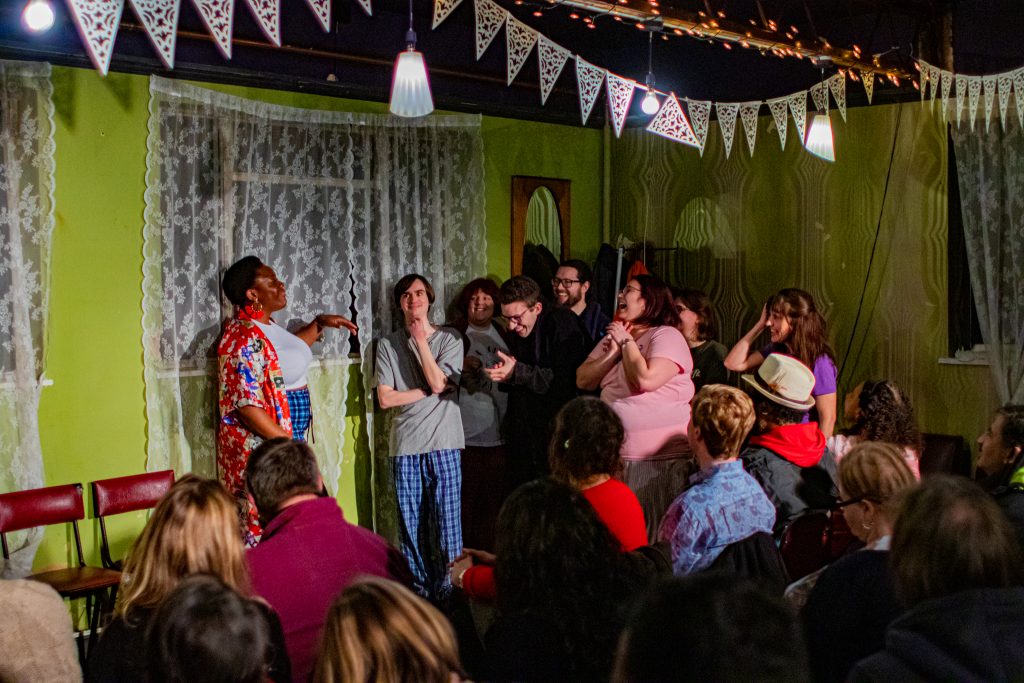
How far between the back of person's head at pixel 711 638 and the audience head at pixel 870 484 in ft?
4.90

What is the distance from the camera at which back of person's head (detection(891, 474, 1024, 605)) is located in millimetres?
1899

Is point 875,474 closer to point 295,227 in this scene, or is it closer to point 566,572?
point 566,572

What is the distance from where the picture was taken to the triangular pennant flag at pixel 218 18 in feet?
10.6

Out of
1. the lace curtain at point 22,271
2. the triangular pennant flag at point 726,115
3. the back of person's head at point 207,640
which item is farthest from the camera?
the triangular pennant flag at point 726,115

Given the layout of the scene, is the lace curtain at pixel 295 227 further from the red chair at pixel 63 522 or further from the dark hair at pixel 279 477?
the dark hair at pixel 279 477

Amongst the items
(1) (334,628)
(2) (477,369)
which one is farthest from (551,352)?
(1) (334,628)

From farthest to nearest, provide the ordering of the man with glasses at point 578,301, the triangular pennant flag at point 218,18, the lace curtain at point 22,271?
the man with glasses at point 578,301 < the lace curtain at point 22,271 < the triangular pennant flag at point 218,18

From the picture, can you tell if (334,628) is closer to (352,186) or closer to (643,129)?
(352,186)

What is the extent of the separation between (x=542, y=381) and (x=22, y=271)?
92.9 inches

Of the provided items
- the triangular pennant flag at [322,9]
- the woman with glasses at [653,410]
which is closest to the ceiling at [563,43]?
the triangular pennant flag at [322,9]

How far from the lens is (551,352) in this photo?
5207 mm

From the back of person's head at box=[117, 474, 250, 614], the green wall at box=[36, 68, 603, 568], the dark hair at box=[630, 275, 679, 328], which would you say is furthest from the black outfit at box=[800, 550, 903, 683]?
the green wall at box=[36, 68, 603, 568]

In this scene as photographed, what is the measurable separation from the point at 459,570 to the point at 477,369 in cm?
248

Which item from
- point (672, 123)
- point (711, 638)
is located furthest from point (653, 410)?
point (711, 638)
